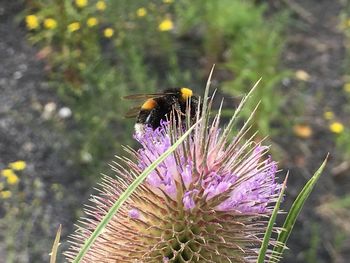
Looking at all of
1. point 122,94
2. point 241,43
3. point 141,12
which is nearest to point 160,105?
point 122,94

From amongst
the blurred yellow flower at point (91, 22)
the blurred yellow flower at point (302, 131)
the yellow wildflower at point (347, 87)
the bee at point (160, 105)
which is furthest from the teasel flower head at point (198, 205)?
the yellow wildflower at point (347, 87)

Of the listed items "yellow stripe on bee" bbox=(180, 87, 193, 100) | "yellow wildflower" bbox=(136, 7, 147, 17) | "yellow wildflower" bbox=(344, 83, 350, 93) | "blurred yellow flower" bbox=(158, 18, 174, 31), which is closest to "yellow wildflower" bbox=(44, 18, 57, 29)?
"yellow wildflower" bbox=(136, 7, 147, 17)

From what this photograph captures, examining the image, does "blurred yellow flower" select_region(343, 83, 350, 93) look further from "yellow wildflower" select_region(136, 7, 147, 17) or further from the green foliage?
"yellow wildflower" select_region(136, 7, 147, 17)

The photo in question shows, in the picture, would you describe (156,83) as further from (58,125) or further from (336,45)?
(336,45)

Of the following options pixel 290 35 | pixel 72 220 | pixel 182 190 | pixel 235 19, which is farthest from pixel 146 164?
pixel 290 35

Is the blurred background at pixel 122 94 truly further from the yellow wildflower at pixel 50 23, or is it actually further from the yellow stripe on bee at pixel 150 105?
the yellow stripe on bee at pixel 150 105

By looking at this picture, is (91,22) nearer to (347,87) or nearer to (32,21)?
(32,21)

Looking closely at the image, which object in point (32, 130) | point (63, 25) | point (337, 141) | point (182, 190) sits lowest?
point (337, 141)
